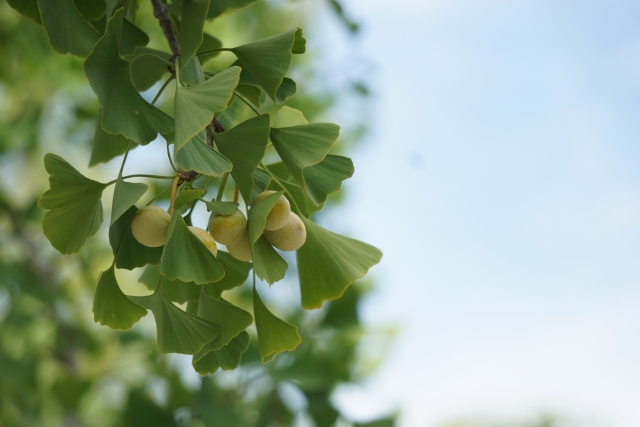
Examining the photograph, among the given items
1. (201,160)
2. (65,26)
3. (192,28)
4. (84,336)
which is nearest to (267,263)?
(201,160)

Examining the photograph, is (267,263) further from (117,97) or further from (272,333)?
(117,97)

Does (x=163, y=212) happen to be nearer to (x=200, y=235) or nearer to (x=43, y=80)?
(x=200, y=235)

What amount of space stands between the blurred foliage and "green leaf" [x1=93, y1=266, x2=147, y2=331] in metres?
1.10

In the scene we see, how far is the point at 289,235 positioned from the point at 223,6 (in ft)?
0.89

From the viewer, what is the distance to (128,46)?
29.0 inches

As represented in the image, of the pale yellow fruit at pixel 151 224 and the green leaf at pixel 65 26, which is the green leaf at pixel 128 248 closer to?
the pale yellow fruit at pixel 151 224

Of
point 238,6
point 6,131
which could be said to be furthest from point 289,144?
point 6,131

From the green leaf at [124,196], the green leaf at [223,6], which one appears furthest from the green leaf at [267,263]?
the green leaf at [223,6]

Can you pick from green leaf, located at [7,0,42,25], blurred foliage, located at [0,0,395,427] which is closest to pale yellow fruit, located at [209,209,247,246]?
green leaf, located at [7,0,42,25]

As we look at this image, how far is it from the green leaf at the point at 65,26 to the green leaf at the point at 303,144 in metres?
0.26

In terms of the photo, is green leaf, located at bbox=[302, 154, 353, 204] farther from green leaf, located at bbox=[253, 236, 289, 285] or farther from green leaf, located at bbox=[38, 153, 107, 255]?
green leaf, located at bbox=[38, 153, 107, 255]

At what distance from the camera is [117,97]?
1.88ft

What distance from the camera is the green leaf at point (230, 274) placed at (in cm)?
66

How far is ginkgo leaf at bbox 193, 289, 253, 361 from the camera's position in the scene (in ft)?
1.85
